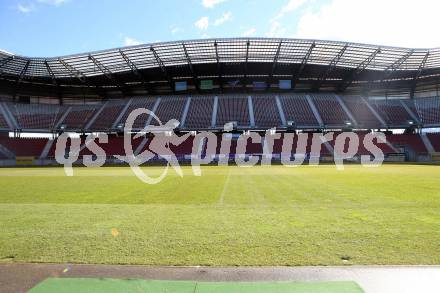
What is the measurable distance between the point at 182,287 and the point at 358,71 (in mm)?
56425

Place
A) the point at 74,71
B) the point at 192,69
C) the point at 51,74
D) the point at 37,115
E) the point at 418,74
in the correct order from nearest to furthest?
the point at 74,71 → the point at 192,69 → the point at 51,74 → the point at 418,74 → the point at 37,115

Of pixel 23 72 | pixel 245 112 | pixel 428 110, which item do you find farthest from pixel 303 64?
pixel 23 72

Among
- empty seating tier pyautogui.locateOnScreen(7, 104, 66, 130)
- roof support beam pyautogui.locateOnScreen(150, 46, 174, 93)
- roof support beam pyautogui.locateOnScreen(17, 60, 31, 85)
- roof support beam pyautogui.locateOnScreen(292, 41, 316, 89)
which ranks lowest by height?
empty seating tier pyautogui.locateOnScreen(7, 104, 66, 130)

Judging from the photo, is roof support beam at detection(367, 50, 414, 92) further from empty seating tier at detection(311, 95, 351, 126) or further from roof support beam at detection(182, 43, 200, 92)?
roof support beam at detection(182, 43, 200, 92)

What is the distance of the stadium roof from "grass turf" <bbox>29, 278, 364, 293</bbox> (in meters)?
43.9

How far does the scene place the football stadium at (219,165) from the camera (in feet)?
19.3

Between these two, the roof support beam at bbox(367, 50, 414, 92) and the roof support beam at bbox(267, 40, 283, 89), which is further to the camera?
the roof support beam at bbox(367, 50, 414, 92)

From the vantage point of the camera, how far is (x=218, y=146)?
52375 millimetres

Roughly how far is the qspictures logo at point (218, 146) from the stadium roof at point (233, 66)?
8.12m

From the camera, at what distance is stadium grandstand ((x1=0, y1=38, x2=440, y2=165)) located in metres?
49.6

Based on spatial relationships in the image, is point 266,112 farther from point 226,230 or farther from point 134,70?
point 226,230

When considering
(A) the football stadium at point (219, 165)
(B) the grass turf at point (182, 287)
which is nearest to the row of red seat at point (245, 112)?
(A) the football stadium at point (219, 165)

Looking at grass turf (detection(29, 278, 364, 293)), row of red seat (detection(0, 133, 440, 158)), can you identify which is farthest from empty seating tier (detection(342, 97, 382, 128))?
grass turf (detection(29, 278, 364, 293))

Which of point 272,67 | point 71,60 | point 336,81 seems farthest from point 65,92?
point 336,81
